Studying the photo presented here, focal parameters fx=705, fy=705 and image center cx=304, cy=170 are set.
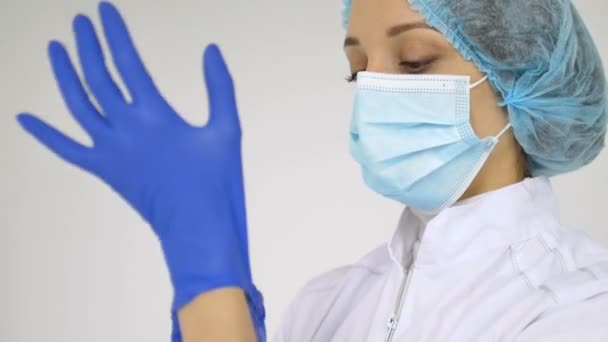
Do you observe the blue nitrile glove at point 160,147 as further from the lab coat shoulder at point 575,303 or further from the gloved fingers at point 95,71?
the lab coat shoulder at point 575,303

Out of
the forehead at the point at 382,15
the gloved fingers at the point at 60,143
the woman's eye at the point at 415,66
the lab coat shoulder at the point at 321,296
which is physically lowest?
the lab coat shoulder at the point at 321,296

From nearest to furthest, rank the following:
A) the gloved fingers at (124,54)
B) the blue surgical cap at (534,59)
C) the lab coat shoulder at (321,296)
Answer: the gloved fingers at (124,54)
the blue surgical cap at (534,59)
the lab coat shoulder at (321,296)

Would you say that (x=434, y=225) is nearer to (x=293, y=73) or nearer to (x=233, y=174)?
(x=233, y=174)

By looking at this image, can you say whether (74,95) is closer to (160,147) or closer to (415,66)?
(160,147)

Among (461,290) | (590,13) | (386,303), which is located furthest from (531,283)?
(590,13)

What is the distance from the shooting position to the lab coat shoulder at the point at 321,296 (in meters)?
1.15

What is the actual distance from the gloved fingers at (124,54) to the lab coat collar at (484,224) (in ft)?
1.43

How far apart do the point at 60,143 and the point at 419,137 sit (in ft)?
1.54

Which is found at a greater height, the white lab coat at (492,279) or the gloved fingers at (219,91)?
the gloved fingers at (219,91)

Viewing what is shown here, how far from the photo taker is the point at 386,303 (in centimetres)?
100

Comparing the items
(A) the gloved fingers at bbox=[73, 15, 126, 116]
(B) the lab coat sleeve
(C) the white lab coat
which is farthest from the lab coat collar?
(A) the gloved fingers at bbox=[73, 15, 126, 116]

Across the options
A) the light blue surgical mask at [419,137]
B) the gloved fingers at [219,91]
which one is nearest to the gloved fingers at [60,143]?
the gloved fingers at [219,91]

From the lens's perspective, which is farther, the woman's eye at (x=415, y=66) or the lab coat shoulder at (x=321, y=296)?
the lab coat shoulder at (x=321, y=296)

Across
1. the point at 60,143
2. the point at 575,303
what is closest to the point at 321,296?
the point at 575,303
